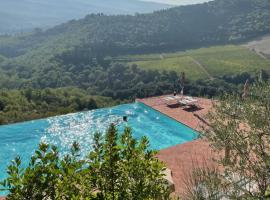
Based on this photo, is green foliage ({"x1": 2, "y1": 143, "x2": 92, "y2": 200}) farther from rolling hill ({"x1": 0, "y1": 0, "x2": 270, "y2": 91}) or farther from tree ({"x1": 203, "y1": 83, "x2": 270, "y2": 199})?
rolling hill ({"x1": 0, "y1": 0, "x2": 270, "y2": 91})

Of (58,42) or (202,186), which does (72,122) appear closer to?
(202,186)

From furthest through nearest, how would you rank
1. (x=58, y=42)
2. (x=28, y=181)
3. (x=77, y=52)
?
1. (x=58, y=42)
2. (x=77, y=52)
3. (x=28, y=181)

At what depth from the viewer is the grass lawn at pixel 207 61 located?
55.7m

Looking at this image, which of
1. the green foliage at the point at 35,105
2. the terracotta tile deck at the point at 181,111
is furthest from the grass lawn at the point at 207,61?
the terracotta tile deck at the point at 181,111

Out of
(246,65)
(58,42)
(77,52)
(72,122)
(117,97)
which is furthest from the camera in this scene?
(58,42)

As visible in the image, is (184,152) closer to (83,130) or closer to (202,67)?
(83,130)

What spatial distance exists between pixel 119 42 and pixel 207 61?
26671 millimetres

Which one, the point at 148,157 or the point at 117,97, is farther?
the point at 117,97

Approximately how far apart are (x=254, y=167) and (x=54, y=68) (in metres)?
64.9

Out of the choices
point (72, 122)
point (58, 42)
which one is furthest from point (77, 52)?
point (72, 122)

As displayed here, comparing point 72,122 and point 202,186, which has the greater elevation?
point 202,186

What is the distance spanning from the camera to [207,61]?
205 ft

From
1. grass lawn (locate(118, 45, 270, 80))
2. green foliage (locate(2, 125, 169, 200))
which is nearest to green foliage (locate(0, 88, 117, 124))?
green foliage (locate(2, 125, 169, 200))

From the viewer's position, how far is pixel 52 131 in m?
20.8
